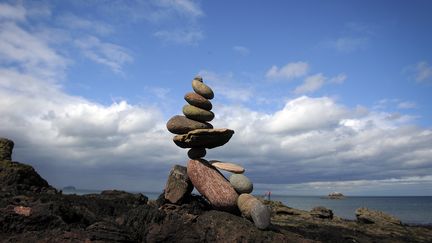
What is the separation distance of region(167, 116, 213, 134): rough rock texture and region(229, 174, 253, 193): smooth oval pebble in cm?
269

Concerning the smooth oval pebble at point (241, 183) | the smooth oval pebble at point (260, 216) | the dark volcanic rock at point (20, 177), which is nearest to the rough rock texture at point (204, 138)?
the smooth oval pebble at point (241, 183)

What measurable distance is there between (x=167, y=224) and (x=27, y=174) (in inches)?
433

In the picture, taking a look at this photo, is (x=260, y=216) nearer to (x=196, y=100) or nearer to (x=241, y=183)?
(x=241, y=183)

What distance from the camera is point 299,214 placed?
126 feet

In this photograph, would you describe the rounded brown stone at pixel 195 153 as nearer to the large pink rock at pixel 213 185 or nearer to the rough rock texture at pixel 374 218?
the large pink rock at pixel 213 185

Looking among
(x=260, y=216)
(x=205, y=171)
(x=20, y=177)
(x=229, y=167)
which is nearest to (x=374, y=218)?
(x=229, y=167)

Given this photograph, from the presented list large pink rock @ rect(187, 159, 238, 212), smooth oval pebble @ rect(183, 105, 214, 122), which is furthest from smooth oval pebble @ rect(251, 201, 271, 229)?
smooth oval pebble @ rect(183, 105, 214, 122)

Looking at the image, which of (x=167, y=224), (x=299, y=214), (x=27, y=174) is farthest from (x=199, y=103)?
(x=299, y=214)

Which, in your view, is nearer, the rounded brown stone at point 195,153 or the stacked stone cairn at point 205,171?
the stacked stone cairn at point 205,171

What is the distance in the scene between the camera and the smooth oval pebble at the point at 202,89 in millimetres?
19125

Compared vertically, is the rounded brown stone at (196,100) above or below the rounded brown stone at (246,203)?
above

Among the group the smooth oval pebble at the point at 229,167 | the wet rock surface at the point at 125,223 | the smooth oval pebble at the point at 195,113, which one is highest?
the smooth oval pebble at the point at 195,113

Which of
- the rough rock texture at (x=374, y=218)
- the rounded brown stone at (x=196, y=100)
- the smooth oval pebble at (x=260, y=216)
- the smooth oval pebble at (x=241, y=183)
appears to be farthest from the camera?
the rough rock texture at (x=374, y=218)

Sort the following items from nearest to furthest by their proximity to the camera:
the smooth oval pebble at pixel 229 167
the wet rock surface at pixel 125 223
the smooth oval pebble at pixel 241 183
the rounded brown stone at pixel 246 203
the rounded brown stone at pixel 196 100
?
the wet rock surface at pixel 125 223 → the rounded brown stone at pixel 246 203 → the smooth oval pebble at pixel 241 183 → the smooth oval pebble at pixel 229 167 → the rounded brown stone at pixel 196 100
